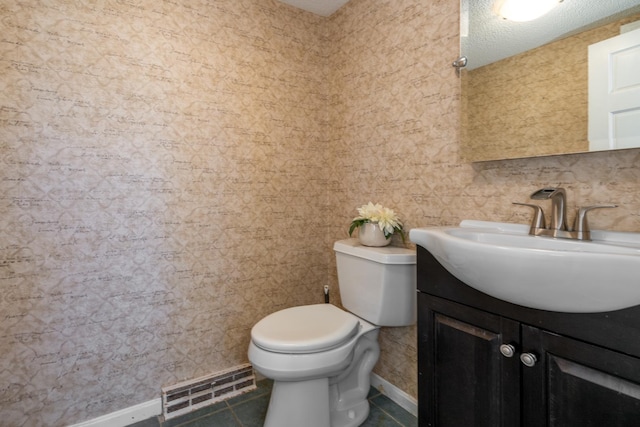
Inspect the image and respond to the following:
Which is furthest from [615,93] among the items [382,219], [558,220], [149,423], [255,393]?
[149,423]

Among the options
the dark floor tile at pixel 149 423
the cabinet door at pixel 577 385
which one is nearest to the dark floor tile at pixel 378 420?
the cabinet door at pixel 577 385

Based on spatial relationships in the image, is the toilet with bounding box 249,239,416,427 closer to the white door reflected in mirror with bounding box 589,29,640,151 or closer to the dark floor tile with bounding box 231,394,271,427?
the dark floor tile with bounding box 231,394,271,427

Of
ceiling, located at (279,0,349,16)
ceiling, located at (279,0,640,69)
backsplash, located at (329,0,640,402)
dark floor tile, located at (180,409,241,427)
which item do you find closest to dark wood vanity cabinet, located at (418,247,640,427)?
backsplash, located at (329,0,640,402)

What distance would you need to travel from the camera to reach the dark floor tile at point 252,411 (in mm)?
1438

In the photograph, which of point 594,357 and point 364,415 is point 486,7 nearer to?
point 594,357

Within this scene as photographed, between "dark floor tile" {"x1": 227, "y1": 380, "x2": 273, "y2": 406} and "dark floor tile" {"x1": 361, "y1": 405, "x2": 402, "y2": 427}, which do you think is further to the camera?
"dark floor tile" {"x1": 227, "y1": 380, "x2": 273, "y2": 406}

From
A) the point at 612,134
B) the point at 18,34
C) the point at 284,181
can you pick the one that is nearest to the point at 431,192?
the point at 612,134

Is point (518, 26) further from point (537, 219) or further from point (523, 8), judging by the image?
point (537, 219)

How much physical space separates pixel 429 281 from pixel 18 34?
173 cm

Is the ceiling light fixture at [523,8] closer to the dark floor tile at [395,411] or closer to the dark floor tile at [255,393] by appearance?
the dark floor tile at [395,411]

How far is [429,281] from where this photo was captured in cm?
100

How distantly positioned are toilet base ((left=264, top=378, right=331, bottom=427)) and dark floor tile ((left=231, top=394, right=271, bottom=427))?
0.21 metres

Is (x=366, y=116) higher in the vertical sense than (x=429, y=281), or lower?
higher

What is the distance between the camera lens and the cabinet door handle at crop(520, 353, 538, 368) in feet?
2.44
